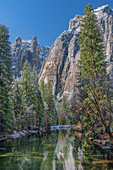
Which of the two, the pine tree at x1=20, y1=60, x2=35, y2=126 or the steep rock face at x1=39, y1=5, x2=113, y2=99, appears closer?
the pine tree at x1=20, y1=60, x2=35, y2=126

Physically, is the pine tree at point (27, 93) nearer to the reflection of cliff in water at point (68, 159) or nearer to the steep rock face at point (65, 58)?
the reflection of cliff in water at point (68, 159)

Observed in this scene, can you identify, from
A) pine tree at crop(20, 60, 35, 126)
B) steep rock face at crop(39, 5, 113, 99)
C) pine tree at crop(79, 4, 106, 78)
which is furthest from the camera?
steep rock face at crop(39, 5, 113, 99)

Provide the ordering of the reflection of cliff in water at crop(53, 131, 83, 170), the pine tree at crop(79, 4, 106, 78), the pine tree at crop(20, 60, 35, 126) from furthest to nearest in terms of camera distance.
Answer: the pine tree at crop(20, 60, 35, 126), the pine tree at crop(79, 4, 106, 78), the reflection of cliff in water at crop(53, 131, 83, 170)

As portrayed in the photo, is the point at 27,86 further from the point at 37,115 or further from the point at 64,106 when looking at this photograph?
the point at 64,106

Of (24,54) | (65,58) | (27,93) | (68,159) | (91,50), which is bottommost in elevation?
(68,159)

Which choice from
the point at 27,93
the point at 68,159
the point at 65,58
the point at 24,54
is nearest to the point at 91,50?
the point at 68,159

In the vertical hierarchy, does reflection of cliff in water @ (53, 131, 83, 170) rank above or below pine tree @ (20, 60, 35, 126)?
below

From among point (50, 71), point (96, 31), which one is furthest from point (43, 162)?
point (50, 71)

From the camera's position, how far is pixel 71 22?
178375mm

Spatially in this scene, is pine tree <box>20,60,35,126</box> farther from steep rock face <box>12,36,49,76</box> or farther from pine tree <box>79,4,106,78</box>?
steep rock face <box>12,36,49,76</box>

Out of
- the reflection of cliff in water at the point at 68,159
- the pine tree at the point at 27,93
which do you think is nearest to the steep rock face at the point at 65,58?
the pine tree at the point at 27,93

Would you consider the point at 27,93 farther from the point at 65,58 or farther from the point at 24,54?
the point at 24,54

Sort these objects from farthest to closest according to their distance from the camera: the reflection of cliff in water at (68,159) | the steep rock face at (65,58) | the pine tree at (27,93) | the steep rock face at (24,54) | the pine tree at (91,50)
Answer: the steep rock face at (24,54)
the steep rock face at (65,58)
the pine tree at (27,93)
the pine tree at (91,50)
the reflection of cliff in water at (68,159)

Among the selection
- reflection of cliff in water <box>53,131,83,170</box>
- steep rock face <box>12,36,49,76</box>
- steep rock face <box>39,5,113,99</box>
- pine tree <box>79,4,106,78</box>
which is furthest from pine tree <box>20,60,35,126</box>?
steep rock face <box>12,36,49,76</box>
